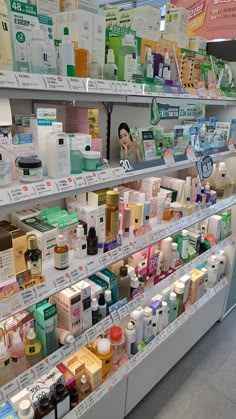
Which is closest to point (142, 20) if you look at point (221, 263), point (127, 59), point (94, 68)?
point (127, 59)

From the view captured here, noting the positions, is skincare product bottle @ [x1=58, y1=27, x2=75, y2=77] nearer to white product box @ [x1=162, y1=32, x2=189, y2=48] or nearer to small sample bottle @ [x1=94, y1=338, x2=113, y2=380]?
white product box @ [x1=162, y1=32, x2=189, y2=48]

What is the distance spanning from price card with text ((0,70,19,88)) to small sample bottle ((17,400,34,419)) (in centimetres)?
116

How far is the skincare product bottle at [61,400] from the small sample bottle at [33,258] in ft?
1.95

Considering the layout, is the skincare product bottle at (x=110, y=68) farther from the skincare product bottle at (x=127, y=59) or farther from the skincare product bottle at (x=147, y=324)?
the skincare product bottle at (x=147, y=324)

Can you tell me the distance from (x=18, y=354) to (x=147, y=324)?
839 mm

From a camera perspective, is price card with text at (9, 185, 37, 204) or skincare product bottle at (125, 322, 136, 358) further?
skincare product bottle at (125, 322, 136, 358)

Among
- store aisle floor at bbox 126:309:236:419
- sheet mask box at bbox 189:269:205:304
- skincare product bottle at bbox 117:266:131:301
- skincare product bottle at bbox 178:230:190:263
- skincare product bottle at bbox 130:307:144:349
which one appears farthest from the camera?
sheet mask box at bbox 189:269:205:304

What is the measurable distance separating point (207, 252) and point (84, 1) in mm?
1661

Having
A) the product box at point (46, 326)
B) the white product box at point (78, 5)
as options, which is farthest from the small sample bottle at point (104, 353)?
the white product box at point (78, 5)

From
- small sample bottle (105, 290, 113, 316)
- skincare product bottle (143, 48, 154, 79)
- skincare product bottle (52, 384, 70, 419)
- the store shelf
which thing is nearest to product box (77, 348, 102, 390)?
skincare product bottle (52, 384, 70, 419)

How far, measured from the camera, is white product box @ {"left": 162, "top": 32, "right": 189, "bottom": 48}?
1623 mm

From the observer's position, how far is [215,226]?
2.33m

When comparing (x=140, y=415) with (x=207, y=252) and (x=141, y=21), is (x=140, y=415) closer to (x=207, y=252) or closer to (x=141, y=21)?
(x=207, y=252)

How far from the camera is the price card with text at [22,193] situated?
887 mm
